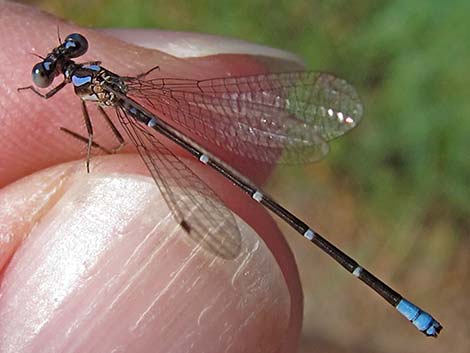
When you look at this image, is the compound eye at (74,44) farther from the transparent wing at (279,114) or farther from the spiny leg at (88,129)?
the transparent wing at (279,114)

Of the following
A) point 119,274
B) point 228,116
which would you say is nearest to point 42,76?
point 228,116

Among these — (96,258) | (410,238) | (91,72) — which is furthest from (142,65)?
(410,238)

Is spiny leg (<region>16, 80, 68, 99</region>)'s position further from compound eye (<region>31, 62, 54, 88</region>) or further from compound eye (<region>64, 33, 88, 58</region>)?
compound eye (<region>64, 33, 88, 58</region>)

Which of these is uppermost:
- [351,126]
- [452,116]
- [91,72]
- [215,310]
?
[452,116]

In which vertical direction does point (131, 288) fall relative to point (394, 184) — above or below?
below

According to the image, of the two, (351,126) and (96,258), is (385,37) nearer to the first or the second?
(351,126)

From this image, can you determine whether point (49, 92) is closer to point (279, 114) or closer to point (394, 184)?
point (279, 114)

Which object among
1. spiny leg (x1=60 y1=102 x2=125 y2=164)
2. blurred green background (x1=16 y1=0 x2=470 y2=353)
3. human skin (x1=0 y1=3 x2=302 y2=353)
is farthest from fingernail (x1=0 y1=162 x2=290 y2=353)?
blurred green background (x1=16 y1=0 x2=470 y2=353)
